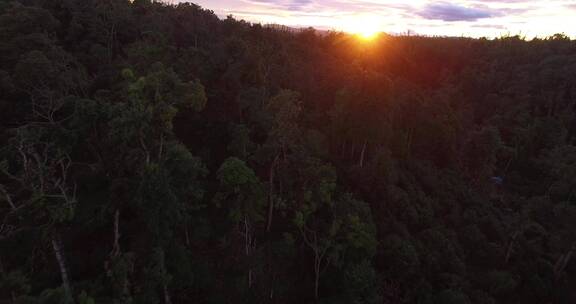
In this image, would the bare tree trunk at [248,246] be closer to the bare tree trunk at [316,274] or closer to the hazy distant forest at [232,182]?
the hazy distant forest at [232,182]

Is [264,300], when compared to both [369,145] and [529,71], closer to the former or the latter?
[369,145]

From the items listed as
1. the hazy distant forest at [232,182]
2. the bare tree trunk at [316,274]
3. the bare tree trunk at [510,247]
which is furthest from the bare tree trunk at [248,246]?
the bare tree trunk at [510,247]

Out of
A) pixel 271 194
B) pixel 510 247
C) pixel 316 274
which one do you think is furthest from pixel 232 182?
pixel 510 247

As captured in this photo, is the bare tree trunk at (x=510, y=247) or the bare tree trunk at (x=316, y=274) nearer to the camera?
the bare tree trunk at (x=316, y=274)

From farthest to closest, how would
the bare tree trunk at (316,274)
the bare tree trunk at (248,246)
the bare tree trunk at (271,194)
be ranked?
the bare tree trunk at (271,194)
the bare tree trunk at (316,274)
the bare tree trunk at (248,246)

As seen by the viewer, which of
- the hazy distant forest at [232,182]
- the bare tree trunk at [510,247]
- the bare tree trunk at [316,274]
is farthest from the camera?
the bare tree trunk at [510,247]

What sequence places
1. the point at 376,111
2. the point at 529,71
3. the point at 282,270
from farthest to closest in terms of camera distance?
the point at 529,71 → the point at 376,111 → the point at 282,270

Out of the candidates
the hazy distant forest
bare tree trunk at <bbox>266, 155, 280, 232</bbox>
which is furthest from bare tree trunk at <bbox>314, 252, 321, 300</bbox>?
bare tree trunk at <bbox>266, 155, 280, 232</bbox>

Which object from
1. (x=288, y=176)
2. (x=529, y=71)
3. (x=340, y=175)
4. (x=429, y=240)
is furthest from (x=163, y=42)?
(x=529, y=71)
